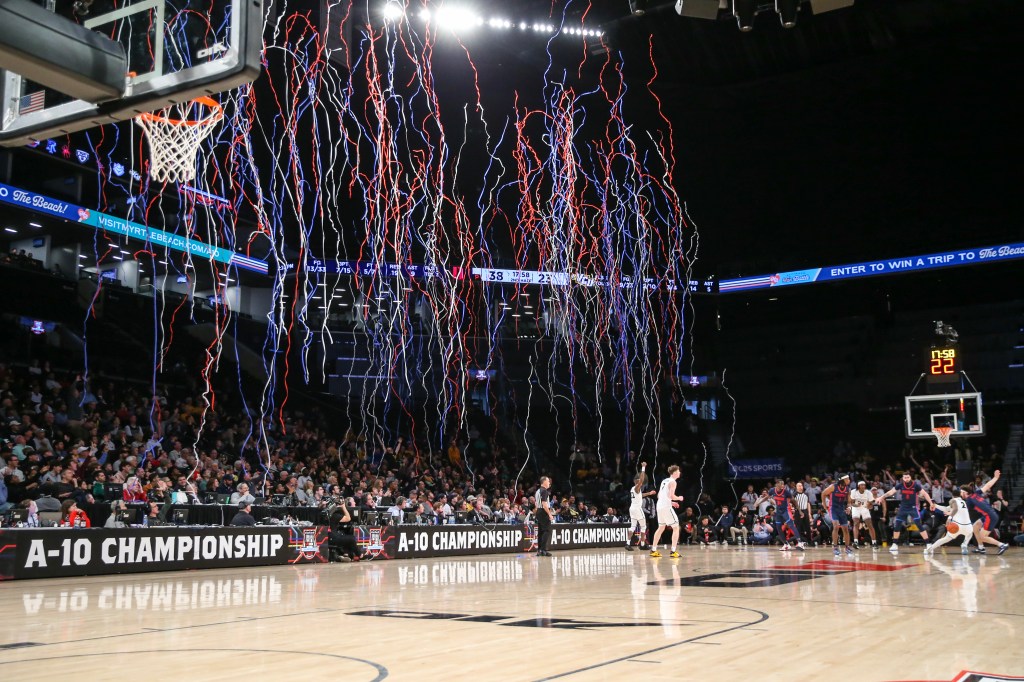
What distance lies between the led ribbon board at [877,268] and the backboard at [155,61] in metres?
36.2

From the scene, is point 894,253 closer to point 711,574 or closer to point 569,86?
point 569,86

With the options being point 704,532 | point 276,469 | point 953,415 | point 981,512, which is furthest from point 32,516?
point 953,415

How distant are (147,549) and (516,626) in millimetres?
8974

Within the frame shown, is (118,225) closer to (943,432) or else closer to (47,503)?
(47,503)

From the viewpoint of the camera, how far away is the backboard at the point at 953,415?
25686 mm

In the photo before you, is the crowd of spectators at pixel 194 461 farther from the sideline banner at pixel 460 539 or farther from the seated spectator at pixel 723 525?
the seated spectator at pixel 723 525

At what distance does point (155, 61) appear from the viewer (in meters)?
4.69

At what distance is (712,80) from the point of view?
25047 millimetres

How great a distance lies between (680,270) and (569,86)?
707 inches

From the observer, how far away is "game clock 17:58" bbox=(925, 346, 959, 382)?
2370 cm

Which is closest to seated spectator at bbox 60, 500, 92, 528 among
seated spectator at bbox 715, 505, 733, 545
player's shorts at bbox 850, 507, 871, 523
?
player's shorts at bbox 850, 507, 871, 523

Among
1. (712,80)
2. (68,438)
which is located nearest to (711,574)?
(68,438)

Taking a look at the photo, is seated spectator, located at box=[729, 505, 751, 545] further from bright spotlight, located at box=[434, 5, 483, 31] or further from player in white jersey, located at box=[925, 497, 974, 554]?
bright spotlight, located at box=[434, 5, 483, 31]

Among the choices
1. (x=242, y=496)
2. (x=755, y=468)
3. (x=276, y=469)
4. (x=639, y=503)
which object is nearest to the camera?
(x=242, y=496)
